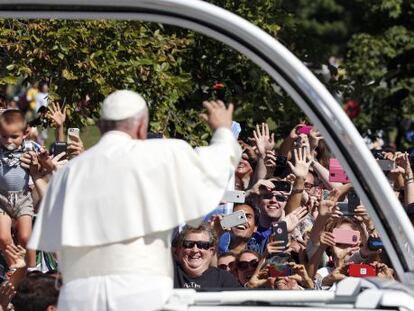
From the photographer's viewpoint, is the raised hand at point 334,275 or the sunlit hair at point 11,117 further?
the sunlit hair at point 11,117

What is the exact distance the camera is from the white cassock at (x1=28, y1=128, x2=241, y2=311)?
5.57 metres

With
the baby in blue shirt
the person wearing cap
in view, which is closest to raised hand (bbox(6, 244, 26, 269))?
the baby in blue shirt

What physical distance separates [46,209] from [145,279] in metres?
0.56

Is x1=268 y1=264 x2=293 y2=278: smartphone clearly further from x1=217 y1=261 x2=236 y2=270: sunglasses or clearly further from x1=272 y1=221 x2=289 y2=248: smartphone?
x1=217 y1=261 x2=236 y2=270: sunglasses

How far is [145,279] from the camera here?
5.58m

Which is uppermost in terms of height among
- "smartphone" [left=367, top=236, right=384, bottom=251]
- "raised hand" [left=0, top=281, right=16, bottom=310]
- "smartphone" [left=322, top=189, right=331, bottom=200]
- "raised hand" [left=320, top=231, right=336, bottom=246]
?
"smartphone" [left=322, top=189, right=331, bottom=200]

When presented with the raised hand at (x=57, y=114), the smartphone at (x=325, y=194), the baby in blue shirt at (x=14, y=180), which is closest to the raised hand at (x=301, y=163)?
the smartphone at (x=325, y=194)

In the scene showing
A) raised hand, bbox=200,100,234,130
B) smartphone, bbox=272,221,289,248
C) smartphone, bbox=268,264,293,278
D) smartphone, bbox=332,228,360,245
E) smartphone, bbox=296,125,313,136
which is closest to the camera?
raised hand, bbox=200,100,234,130

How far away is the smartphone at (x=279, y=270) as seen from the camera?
28.1 feet

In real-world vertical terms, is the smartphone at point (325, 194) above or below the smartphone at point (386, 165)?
below

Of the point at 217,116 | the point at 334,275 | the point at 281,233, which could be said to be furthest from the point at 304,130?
the point at 217,116

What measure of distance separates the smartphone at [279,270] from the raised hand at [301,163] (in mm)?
1263

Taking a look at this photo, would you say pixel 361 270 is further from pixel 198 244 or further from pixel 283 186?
pixel 283 186

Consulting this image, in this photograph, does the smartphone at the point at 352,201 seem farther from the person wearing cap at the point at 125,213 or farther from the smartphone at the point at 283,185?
the person wearing cap at the point at 125,213
